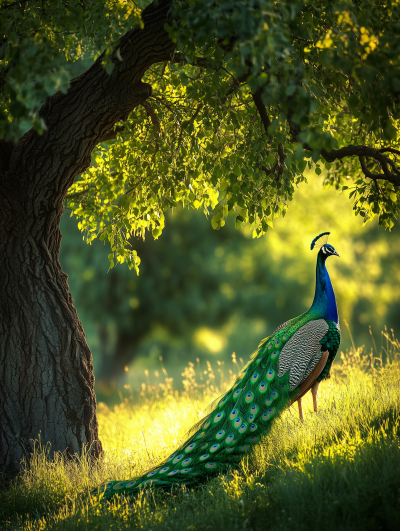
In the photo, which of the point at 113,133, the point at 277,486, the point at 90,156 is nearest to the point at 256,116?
the point at 113,133

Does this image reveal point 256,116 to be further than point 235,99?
No

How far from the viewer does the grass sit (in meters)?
3.54

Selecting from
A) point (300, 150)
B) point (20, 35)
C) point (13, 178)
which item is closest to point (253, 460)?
point (300, 150)

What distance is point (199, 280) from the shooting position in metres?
17.5

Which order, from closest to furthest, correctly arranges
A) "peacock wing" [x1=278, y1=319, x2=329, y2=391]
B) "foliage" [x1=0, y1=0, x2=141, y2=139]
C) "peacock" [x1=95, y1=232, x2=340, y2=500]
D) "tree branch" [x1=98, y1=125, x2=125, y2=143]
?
"foliage" [x1=0, y1=0, x2=141, y2=139] → "peacock" [x1=95, y1=232, x2=340, y2=500] → "peacock wing" [x1=278, y1=319, x2=329, y2=391] → "tree branch" [x1=98, y1=125, x2=125, y2=143]

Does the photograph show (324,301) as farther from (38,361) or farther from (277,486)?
(38,361)

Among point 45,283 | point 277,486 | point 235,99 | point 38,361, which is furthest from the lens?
point 235,99

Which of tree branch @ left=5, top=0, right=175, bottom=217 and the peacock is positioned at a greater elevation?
tree branch @ left=5, top=0, right=175, bottom=217

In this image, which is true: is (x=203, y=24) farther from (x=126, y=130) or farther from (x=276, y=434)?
(x=276, y=434)

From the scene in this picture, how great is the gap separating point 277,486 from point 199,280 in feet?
44.8

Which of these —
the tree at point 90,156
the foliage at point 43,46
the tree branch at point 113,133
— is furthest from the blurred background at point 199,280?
the foliage at point 43,46

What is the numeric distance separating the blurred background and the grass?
418 inches

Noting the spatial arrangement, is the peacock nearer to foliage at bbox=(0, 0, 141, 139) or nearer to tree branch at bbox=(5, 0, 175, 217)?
tree branch at bbox=(5, 0, 175, 217)

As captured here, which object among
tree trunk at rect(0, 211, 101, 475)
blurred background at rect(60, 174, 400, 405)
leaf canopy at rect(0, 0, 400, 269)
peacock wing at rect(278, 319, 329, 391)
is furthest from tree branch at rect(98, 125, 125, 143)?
blurred background at rect(60, 174, 400, 405)
